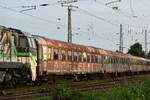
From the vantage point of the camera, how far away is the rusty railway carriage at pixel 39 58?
20.5 m

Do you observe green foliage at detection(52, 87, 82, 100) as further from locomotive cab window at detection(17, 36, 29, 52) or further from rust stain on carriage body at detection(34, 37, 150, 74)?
rust stain on carriage body at detection(34, 37, 150, 74)

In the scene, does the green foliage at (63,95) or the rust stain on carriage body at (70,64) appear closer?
the green foliage at (63,95)

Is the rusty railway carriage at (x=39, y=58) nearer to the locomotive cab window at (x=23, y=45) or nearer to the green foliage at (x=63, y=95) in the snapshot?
the locomotive cab window at (x=23, y=45)

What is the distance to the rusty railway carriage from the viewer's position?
67.4 ft

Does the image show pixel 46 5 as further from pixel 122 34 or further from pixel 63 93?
pixel 122 34

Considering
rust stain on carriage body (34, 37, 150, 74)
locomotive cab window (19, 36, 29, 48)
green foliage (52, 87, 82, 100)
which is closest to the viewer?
green foliage (52, 87, 82, 100)

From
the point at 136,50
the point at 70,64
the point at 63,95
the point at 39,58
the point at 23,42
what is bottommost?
the point at 63,95

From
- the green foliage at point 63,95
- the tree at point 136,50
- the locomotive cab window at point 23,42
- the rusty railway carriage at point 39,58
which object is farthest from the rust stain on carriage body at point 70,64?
the tree at point 136,50

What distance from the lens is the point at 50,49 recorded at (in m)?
26.2

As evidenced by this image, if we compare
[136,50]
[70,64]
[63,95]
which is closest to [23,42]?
[70,64]

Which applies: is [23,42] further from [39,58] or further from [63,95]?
[63,95]

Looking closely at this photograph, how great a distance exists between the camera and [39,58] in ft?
79.9

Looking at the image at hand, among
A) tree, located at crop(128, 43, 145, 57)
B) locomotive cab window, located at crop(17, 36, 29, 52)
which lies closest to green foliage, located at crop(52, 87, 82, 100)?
locomotive cab window, located at crop(17, 36, 29, 52)

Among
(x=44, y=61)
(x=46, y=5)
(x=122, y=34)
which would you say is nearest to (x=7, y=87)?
(x=44, y=61)
